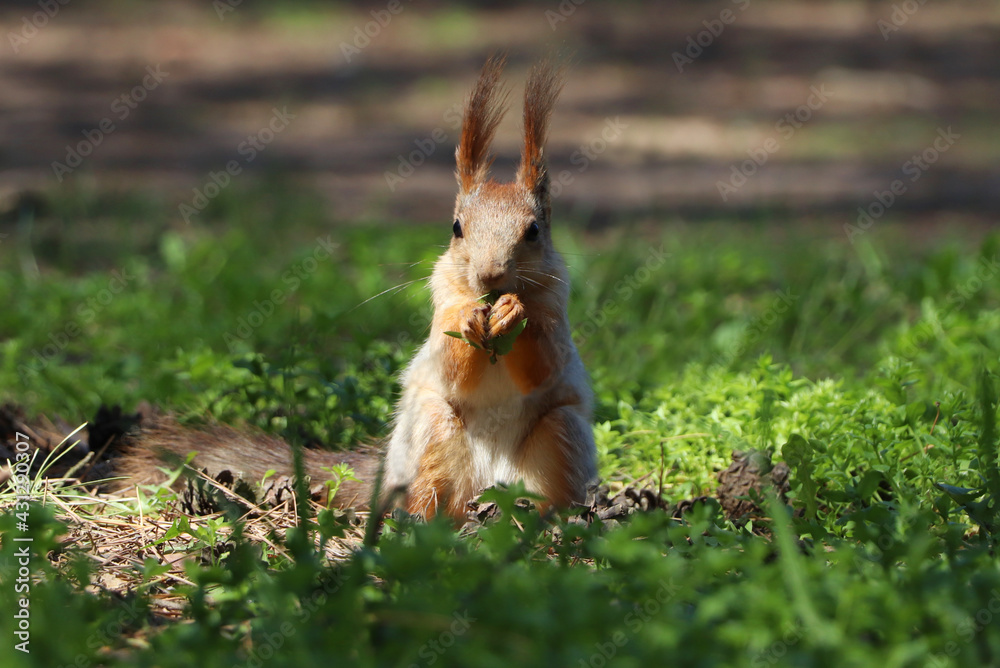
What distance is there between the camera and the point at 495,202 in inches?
119

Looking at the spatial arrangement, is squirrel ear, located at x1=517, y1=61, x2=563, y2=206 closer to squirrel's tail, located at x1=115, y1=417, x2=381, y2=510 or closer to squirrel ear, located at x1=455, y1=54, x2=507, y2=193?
squirrel ear, located at x1=455, y1=54, x2=507, y2=193

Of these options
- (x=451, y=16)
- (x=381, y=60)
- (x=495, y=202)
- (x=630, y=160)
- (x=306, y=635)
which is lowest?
(x=306, y=635)

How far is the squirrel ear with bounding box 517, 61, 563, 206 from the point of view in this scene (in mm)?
Answer: 2941

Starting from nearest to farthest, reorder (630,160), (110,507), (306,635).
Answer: (306,635) < (110,507) < (630,160)

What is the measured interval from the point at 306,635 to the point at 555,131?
24.9ft

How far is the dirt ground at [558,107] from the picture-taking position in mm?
7496

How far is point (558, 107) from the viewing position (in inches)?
372

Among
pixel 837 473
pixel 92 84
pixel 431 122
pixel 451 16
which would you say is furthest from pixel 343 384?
pixel 451 16

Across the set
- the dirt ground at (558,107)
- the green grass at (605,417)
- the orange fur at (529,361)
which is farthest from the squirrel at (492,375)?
the dirt ground at (558,107)

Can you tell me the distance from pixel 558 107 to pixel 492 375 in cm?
695

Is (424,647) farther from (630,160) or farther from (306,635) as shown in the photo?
(630,160)

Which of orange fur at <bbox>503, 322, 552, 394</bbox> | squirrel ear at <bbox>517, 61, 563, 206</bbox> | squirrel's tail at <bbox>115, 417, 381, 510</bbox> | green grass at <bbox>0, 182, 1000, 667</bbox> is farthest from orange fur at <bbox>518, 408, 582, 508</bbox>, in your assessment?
squirrel ear at <bbox>517, 61, 563, 206</bbox>

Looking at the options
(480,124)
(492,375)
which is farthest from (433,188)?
(492,375)

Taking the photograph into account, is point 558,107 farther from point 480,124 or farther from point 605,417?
point 480,124
